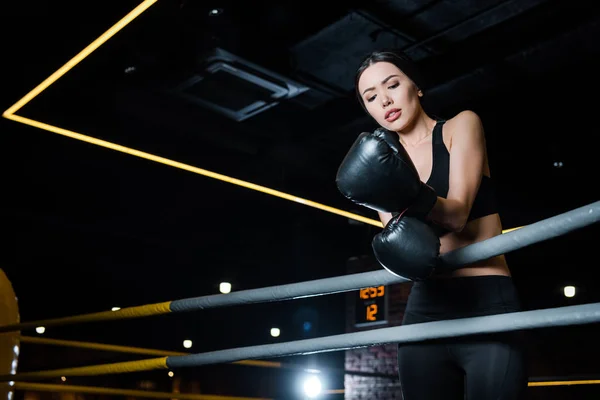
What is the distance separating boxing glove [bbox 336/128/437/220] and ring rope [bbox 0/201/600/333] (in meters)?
0.11

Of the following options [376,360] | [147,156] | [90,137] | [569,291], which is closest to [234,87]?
[147,156]

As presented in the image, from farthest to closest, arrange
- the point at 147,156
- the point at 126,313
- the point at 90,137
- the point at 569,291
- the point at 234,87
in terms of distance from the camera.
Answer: the point at 569,291, the point at 147,156, the point at 90,137, the point at 234,87, the point at 126,313

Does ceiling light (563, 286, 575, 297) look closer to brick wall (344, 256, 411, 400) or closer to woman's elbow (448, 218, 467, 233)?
brick wall (344, 256, 411, 400)

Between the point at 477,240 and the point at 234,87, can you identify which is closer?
the point at 477,240

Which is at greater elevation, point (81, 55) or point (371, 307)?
point (81, 55)

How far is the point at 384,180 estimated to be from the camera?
1129 mm

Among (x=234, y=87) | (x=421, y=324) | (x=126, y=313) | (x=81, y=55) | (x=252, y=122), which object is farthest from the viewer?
(x=252, y=122)

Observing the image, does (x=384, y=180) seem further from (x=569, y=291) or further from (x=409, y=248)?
(x=569, y=291)

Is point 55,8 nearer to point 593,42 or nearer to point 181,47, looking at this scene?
point 181,47

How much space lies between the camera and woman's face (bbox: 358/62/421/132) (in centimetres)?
138

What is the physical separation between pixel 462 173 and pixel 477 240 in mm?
142

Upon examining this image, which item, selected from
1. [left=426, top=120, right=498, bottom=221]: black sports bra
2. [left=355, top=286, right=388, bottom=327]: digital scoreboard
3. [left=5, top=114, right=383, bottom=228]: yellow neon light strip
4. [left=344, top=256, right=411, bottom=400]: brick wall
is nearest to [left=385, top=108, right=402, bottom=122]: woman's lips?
[left=426, top=120, right=498, bottom=221]: black sports bra

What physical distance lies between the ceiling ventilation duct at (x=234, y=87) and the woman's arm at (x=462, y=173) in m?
3.39

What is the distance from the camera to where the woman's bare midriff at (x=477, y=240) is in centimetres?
124
